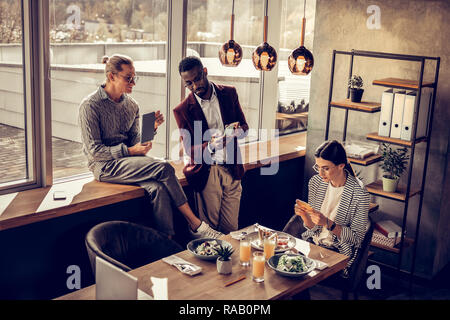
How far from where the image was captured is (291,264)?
9.88 ft

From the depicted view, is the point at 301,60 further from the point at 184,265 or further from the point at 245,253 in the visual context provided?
the point at 184,265

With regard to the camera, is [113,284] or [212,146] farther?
[212,146]

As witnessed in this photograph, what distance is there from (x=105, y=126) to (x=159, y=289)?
1.51 m

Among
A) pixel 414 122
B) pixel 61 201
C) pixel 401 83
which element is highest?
pixel 401 83

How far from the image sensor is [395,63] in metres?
4.60

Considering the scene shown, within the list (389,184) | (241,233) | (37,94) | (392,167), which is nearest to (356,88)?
(392,167)

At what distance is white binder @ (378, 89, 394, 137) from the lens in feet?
14.3

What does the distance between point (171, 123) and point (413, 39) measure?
2073 millimetres

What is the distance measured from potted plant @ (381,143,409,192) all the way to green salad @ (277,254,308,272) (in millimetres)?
1670

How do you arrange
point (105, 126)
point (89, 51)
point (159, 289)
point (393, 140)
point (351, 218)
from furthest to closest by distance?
point (393, 140)
point (89, 51)
point (105, 126)
point (351, 218)
point (159, 289)

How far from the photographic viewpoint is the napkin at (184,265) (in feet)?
9.71

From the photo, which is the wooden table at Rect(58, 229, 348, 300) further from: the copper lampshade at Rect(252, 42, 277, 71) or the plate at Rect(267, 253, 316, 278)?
the copper lampshade at Rect(252, 42, 277, 71)
